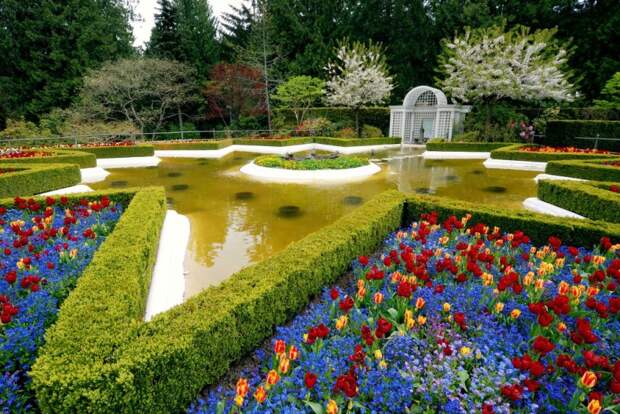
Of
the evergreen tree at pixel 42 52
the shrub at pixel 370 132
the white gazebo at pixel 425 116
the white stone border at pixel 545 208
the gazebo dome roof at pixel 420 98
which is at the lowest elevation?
the white stone border at pixel 545 208

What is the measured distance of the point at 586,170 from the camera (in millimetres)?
11234

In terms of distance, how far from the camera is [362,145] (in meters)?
24.6

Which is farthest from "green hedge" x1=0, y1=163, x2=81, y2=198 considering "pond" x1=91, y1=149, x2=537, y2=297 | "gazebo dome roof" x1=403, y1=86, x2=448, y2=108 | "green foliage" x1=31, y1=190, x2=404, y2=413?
"gazebo dome roof" x1=403, y1=86, x2=448, y2=108

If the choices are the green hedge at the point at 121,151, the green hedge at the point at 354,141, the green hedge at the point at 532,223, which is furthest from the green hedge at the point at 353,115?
the green hedge at the point at 532,223

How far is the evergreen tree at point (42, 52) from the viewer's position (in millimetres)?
29188

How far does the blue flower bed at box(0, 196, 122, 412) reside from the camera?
2.95 metres

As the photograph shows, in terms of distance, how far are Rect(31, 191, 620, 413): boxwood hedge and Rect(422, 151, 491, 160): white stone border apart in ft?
51.5

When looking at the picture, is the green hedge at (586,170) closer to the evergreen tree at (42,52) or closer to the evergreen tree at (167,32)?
the evergreen tree at (42,52)

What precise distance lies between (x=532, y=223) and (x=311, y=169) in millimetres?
9455

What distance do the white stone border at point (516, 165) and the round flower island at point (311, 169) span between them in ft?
20.0

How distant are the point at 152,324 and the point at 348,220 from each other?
3.65 meters

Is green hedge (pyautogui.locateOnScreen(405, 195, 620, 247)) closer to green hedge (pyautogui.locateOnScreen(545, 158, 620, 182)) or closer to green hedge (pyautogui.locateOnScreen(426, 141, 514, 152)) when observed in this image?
green hedge (pyautogui.locateOnScreen(545, 158, 620, 182))

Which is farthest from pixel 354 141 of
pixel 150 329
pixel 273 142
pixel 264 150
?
pixel 150 329

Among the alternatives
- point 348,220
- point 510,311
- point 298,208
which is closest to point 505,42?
point 298,208
